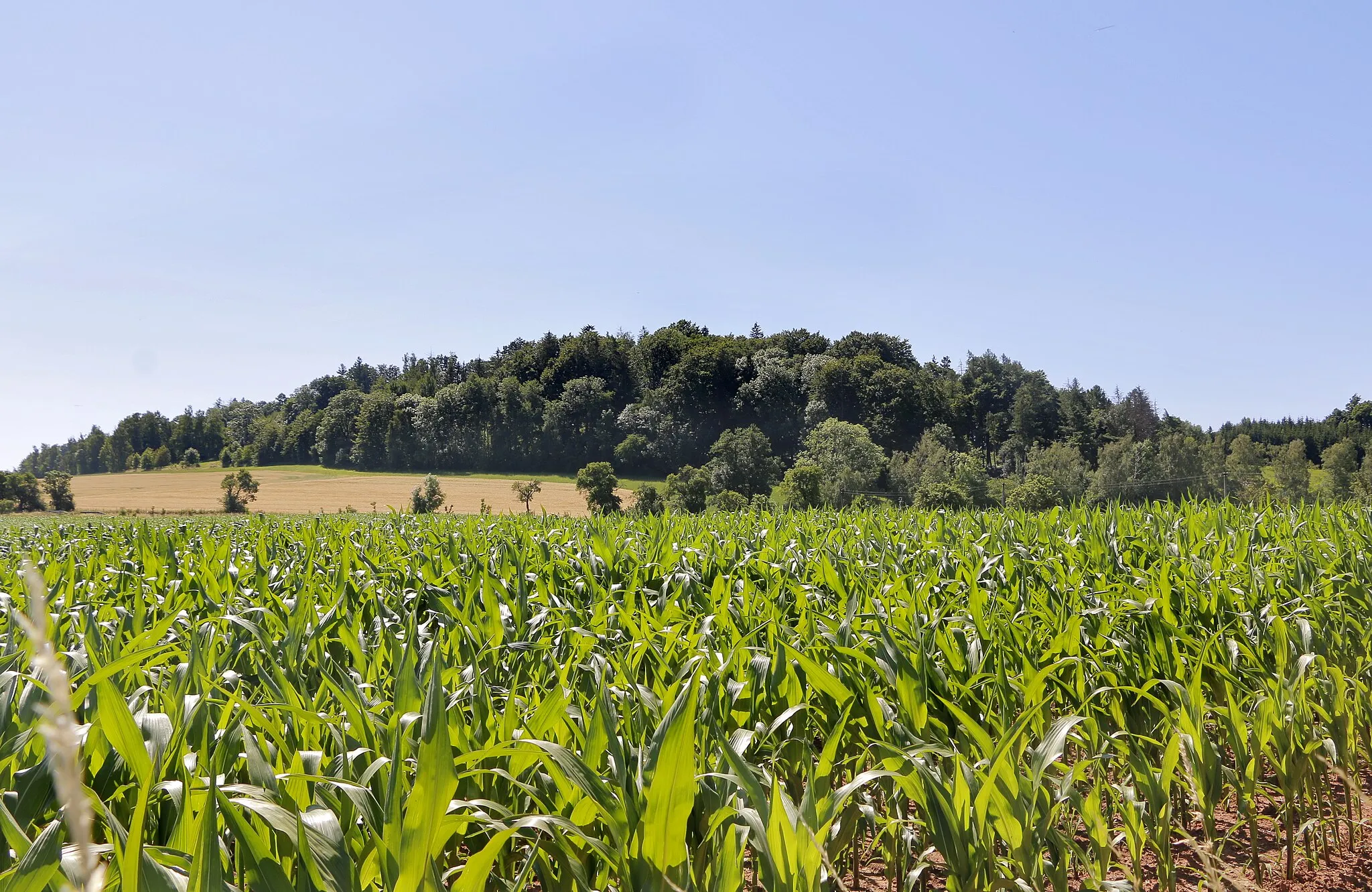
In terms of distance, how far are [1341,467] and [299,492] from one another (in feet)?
265

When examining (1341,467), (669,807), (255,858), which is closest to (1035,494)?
(1341,467)

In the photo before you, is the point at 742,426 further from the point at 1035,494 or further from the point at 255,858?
the point at 255,858

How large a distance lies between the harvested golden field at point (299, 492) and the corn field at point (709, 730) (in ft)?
169

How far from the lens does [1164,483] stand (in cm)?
6381

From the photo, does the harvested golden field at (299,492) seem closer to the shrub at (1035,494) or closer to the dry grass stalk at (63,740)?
the shrub at (1035,494)

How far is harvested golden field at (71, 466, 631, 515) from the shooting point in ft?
198

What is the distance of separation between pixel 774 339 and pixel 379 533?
9954 centimetres

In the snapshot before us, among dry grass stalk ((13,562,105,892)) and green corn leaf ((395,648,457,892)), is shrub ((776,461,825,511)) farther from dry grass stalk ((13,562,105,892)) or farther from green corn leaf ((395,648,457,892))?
dry grass stalk ((13,562,105,892))

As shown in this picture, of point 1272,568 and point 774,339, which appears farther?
point 774,339

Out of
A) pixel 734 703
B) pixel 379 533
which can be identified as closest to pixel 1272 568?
pixel 734 703

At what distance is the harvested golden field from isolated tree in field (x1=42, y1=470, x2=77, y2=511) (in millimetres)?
855

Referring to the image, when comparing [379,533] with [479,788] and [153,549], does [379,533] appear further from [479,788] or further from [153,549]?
[479,788]

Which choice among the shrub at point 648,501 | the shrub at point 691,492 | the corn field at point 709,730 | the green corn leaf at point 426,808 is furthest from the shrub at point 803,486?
the green corn leaf at point 426,808

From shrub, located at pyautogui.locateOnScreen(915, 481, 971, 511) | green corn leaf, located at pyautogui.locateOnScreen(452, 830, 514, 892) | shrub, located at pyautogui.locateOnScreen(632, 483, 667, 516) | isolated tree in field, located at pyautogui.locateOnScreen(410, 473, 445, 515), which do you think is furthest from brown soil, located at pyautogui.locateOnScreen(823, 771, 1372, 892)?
isolated tree in field, located at pyautogui.locateOnScreen(410, 473, 445, 515)
